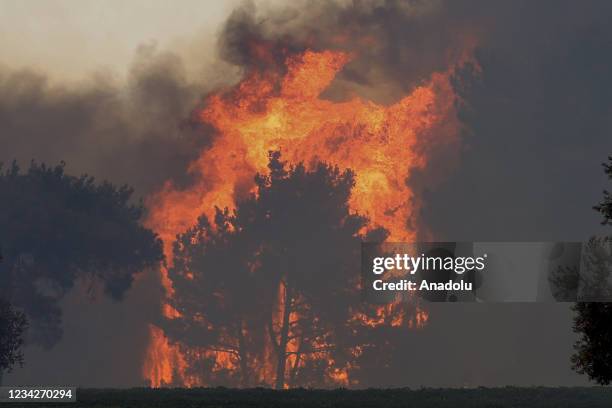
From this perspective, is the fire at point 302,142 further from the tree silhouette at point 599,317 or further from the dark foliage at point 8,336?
the tree silhouette at point 599,317

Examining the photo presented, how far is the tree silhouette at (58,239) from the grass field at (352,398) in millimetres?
25703

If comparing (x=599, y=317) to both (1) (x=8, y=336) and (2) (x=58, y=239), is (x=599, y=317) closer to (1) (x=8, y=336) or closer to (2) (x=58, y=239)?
(1) (x=8, y=336)

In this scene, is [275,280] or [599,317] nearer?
[599,317]

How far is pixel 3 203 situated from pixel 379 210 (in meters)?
38.1

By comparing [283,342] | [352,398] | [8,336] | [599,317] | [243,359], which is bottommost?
[352,398]

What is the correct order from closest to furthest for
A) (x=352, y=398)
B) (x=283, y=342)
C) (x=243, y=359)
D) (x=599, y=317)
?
(x=599, y=317)
(x=352, y=398)
(x=283, y=342)
(x=243, y=359)

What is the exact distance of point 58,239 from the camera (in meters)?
96.1

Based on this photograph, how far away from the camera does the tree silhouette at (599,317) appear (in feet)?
119

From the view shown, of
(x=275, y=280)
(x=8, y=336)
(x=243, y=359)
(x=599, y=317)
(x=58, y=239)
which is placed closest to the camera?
(x=599, y=317)

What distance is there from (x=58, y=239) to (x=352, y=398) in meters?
42.0

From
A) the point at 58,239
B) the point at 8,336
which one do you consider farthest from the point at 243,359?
the point at 8,336

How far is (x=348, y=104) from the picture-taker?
401ft

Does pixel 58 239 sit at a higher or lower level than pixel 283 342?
higher

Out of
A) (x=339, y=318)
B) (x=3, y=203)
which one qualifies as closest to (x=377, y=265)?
(x=339, y=318)
